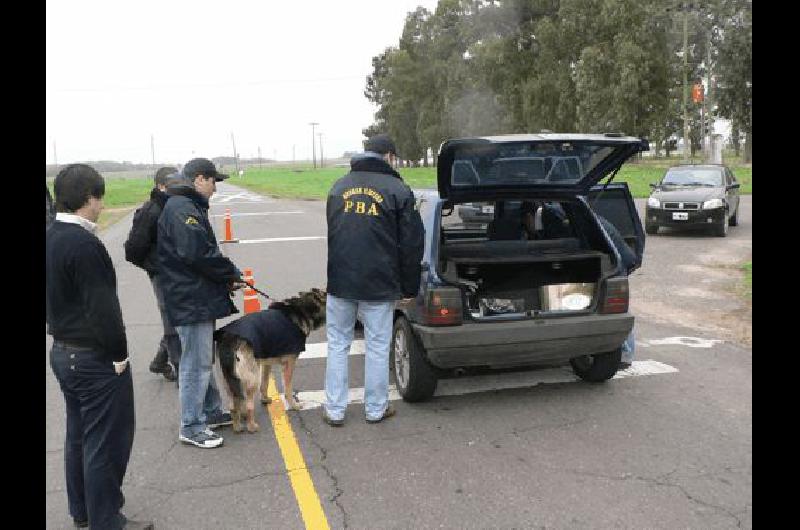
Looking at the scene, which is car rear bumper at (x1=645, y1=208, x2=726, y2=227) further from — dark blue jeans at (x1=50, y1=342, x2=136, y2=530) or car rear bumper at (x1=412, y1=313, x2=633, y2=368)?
dark blue jeans at (x1=50, y1=342, x2=136, y2=530)

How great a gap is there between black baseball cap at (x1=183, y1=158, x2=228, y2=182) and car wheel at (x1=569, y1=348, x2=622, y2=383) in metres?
3.24

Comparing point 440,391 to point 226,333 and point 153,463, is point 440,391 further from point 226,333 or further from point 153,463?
point 153,463

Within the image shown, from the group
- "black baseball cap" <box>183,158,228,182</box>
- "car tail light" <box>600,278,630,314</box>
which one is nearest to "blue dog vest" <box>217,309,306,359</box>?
"black baseball cap" <box>183,158,228,182</box>

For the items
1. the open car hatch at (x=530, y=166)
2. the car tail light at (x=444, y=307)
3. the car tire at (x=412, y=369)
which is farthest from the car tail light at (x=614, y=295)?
the car tire at (x=412, y=369)

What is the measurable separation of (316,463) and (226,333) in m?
1.08

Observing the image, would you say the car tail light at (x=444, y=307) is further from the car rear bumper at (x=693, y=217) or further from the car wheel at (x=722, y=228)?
the car wheel at (x=722, y=228)

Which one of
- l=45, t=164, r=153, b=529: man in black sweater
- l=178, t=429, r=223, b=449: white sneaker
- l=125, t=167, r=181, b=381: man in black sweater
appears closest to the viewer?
l=45, t=164, r=153, b=529: man in black sweater

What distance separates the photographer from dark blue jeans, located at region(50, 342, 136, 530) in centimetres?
297

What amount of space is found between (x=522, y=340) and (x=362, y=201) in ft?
4.92

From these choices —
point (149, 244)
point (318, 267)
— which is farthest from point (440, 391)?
point (318, 267)

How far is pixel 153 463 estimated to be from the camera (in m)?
4.07

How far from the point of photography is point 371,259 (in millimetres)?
4391

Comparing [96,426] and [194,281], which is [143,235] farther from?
[96,426]

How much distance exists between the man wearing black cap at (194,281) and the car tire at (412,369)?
1318 millimetres
